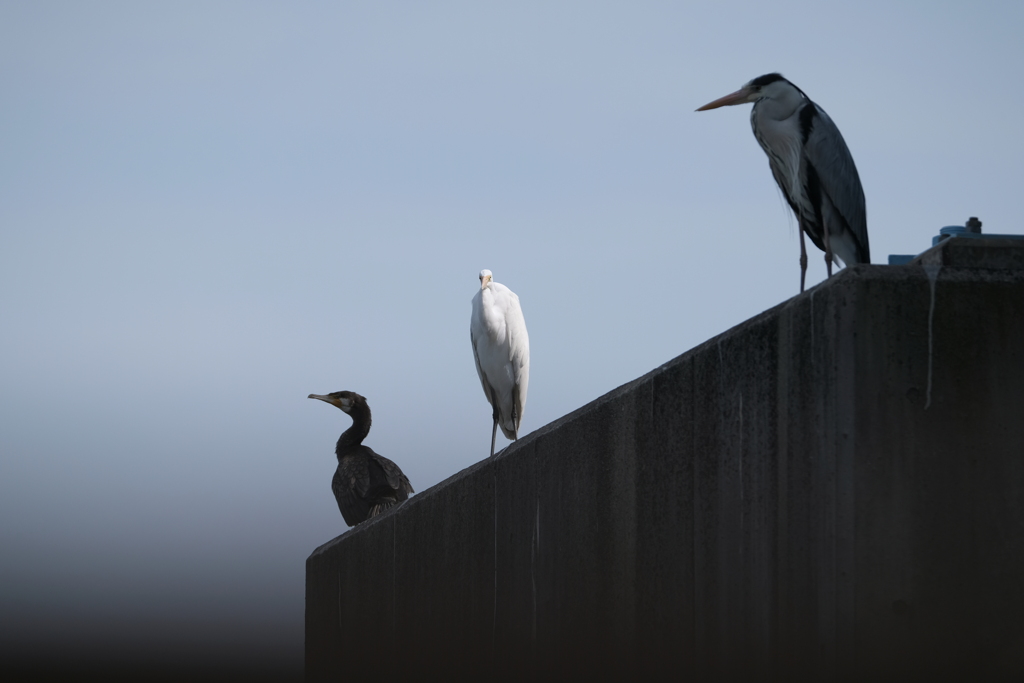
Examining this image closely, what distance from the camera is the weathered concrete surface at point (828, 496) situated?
2859 mm

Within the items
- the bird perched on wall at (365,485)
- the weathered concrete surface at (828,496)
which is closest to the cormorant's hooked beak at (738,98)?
the weathered concrete surface at (828,496)

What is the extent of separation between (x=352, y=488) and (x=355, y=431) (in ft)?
4.22

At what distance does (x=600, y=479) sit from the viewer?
4289 mm

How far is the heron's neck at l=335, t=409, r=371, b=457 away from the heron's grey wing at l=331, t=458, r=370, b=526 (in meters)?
0.67

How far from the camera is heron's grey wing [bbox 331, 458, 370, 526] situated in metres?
10.3

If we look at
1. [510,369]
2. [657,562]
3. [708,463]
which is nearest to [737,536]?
[708,463]

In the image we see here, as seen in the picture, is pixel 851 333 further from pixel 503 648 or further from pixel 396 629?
pixel 396 629

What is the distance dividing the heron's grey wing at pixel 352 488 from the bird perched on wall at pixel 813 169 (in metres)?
6.27

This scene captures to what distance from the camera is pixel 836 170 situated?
4.91m

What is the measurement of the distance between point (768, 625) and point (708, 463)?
59 cm

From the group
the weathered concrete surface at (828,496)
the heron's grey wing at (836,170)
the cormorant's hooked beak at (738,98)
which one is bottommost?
the weathered concrete surface at (828,496)

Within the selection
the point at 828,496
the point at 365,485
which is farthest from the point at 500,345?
the point at 828,496

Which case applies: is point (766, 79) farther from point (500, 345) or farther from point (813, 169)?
point (500, 345)

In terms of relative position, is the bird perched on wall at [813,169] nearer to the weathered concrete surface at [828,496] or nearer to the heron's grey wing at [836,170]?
the heron's grey wing at [836,170]
